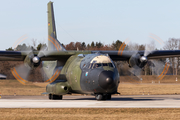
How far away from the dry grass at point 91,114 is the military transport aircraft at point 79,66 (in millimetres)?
5161

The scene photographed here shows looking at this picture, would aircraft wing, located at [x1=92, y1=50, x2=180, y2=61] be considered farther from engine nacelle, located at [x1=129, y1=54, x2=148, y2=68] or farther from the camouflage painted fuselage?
the camouflage painted fuselage

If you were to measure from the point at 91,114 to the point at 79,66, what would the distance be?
9153mm

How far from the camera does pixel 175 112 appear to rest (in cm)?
1719

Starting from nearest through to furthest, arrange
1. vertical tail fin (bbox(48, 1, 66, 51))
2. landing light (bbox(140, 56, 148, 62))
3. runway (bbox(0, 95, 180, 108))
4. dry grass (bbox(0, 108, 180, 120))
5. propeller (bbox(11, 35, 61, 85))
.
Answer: dry grass (bbox(0, 108, 180, 120)) < runway (bbox(0, 95, 180, 108)) < propeller (bbox(11, 35, 61, 85)) < landing light (bbox(140, 56, 148, 62)) < vertical tail fin (bbox(48, 1, 66, 51))

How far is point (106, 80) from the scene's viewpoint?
22.4 meters

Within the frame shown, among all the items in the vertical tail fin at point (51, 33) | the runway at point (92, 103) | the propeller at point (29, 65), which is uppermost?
the vertical tail fin at point (51, 33)

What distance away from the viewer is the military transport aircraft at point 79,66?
2328cm

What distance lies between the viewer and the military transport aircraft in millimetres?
23281

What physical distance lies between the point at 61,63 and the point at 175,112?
50.8 ft

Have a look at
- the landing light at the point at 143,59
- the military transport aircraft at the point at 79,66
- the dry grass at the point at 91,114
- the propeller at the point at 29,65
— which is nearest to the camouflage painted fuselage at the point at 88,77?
the military transport aircraft at the point at 79,66

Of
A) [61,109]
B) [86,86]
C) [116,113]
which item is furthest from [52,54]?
[116,113]

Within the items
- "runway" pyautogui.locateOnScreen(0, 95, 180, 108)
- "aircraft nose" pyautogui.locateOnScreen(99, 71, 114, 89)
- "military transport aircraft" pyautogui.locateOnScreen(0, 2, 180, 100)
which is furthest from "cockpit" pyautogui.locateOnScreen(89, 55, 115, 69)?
"runway" pyautogui.locateOnScreen(0, 95, 180, 108)

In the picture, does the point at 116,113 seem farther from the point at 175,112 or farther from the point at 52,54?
the point at 52,54

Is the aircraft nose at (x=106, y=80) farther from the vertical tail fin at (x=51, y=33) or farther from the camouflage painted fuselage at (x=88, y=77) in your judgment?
the vertical tail fin at (x=51, y=33)
